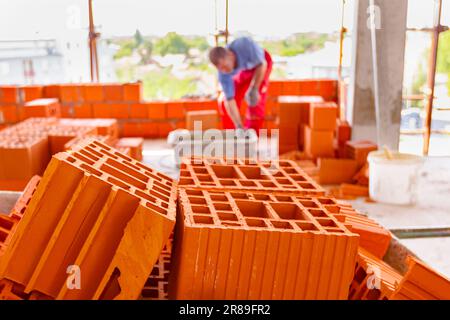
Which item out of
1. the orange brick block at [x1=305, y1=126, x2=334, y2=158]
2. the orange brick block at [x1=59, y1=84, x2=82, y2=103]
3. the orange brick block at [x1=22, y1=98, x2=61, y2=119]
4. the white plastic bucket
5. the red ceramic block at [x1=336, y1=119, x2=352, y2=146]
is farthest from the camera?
the orange brick block at [x1=59, y1=84, x2=82, y2=103]

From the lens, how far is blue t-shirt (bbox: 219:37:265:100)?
7.97 m

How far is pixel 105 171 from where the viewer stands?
303 centimetres

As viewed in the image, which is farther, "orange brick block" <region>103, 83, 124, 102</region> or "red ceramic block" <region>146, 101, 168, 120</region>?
"red ceramic block" <region>146, 101, 168, 120</region>

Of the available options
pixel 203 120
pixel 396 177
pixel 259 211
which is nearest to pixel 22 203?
pixel 259 211

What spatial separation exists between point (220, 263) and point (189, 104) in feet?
28.0

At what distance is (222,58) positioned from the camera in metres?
7.36

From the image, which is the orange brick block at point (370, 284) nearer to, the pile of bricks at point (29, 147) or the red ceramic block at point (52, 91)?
the pile of bricks at point (29, 147)

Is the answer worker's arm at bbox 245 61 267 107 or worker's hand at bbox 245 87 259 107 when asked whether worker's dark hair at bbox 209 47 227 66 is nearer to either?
worker's arm at bbox 245 61 267 107

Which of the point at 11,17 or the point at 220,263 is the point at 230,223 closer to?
the point at 220,263

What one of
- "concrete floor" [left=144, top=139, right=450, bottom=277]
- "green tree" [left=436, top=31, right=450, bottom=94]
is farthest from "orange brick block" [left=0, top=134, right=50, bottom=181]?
"green tree" [left=436, top=31, right=450, bottom=94]

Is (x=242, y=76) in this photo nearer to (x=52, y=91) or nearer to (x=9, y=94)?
(x=52, y=91)

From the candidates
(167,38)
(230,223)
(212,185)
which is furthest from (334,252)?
(167,38)

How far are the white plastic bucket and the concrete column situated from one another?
1406 millimetres

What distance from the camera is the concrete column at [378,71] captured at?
8219 mm
